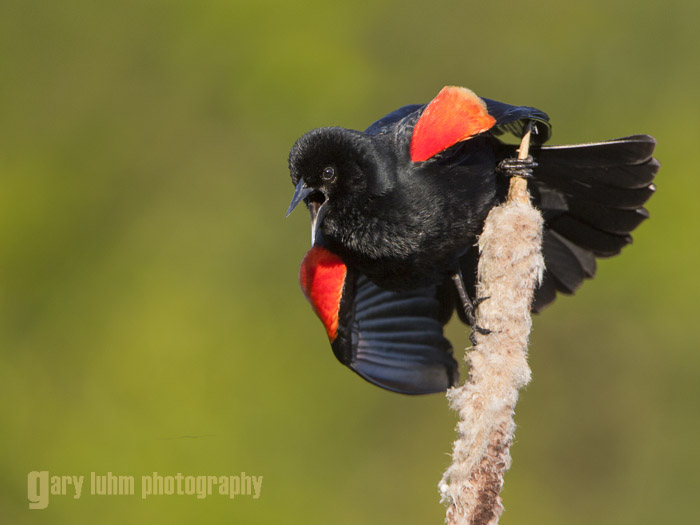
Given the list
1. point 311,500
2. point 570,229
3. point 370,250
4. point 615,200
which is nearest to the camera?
point 370,250

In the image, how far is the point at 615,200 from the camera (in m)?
2.97

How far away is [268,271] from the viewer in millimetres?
4457

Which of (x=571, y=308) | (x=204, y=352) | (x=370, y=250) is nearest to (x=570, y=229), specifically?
(x=370, y=250)

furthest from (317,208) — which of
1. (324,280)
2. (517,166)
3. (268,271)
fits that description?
(268,271)

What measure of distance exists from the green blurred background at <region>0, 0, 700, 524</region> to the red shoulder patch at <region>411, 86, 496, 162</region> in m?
1.83

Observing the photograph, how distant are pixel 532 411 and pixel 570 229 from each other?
1.45 m

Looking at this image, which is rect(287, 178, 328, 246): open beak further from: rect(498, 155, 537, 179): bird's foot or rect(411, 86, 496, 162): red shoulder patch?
rect(498, 155, 537, 179): bird's foot

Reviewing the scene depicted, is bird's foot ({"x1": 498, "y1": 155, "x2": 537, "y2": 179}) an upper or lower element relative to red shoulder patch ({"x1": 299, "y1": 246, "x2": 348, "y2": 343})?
upper

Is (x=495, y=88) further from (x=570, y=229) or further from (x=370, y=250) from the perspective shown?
(x=370, y=250)

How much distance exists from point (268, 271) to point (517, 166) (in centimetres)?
202

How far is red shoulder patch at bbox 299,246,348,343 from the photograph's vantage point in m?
2.95

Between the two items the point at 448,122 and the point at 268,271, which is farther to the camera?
the point at 268,271

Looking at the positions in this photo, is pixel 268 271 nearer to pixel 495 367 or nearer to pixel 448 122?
pixel 448 122

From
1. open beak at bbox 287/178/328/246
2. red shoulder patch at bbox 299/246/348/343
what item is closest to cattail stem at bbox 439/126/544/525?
open beak at bbox 287/178/328/246
